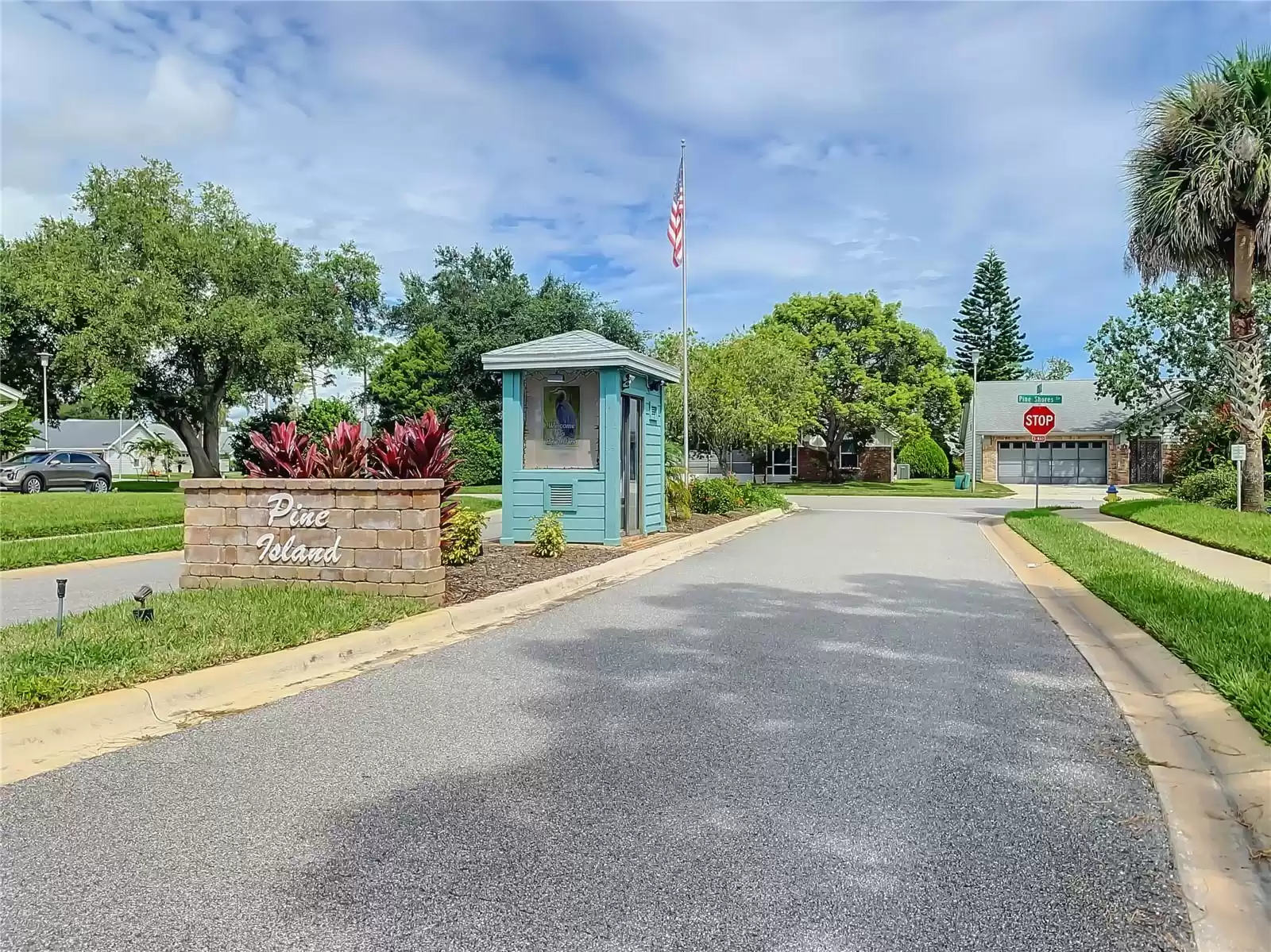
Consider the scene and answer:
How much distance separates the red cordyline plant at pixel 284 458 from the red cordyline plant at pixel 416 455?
65 cm

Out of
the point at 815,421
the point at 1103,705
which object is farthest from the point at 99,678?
the point at 815,421

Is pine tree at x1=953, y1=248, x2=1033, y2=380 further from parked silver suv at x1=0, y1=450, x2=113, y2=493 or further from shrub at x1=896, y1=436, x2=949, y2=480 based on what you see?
parked silver suv at x1=0, y1=450, x2=113, y2=493

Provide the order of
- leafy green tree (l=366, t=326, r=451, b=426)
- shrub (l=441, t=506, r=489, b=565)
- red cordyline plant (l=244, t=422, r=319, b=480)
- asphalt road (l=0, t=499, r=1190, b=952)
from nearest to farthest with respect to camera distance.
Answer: asphalt road (l=0, t=499, r=1190, b=952) < red cordyline plant (l=244, t=422, r=319, b=480) < shrub (l=441, t=506, r=489, b=565) < leafy green tree (l=366, t=326, r=451, b=426)

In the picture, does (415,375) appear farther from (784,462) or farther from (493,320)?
(784,462)

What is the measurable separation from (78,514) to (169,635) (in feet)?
42.2

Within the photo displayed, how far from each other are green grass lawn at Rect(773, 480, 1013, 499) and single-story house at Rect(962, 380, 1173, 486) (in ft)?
7.61

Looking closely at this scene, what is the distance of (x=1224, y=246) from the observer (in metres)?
19.3

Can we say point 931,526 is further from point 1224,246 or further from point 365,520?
point 365,520

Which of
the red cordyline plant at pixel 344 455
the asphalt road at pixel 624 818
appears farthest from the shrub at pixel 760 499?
the asphalt road at pixel 624 818

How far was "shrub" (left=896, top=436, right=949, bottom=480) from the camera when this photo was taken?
5131 cm

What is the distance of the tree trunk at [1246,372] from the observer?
1861 centimetres

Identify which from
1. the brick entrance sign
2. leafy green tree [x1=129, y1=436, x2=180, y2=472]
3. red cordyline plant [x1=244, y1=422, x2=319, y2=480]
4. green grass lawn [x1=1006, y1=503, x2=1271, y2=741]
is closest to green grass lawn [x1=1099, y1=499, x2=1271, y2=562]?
green grass lawn [x1=1006, y1=503, x2=1271, y2=741]

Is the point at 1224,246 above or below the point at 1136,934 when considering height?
above

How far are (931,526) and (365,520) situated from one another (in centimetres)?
1403
